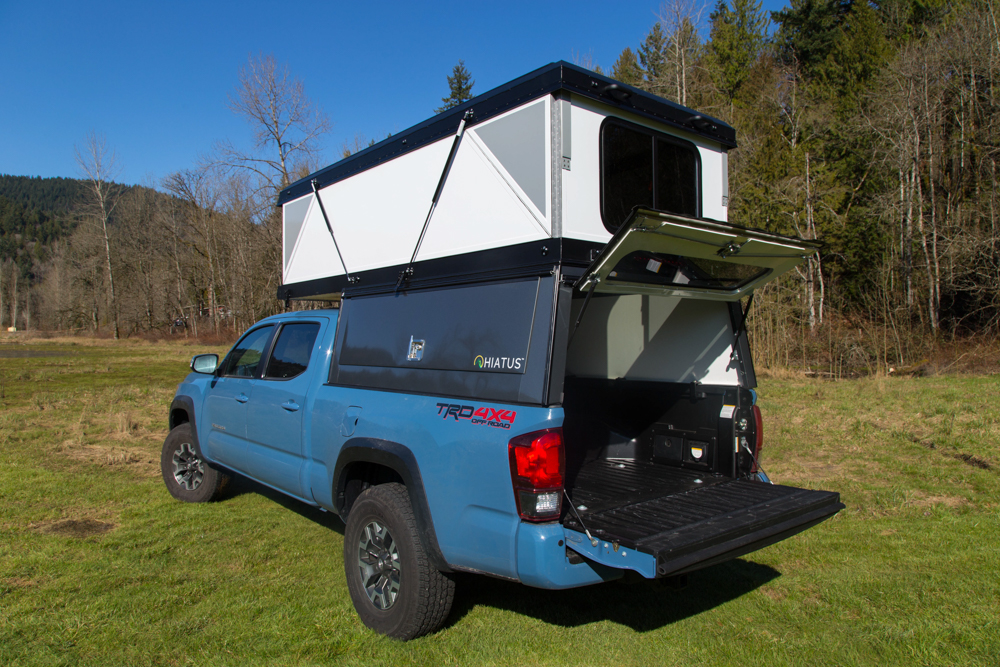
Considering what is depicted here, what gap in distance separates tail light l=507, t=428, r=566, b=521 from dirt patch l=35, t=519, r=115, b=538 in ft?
13.4

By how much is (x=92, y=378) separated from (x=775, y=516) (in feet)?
62.5

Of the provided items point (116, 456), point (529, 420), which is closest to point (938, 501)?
point (529, 420)

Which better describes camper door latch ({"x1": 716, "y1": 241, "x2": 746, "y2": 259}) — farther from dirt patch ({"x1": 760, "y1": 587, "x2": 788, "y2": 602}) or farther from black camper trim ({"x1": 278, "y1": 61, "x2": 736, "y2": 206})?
dirt patch ({"x1": 760, "y1": 587, "x2": 788, "y2": 602})

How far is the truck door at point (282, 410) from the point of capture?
4.32 meters

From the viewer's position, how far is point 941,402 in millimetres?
10266

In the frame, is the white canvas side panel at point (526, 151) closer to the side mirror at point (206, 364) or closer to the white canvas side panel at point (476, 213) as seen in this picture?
the white canvas side panel at point (476, 213)

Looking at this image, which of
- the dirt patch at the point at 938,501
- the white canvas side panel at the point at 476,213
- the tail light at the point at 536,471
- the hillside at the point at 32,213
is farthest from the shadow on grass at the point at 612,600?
the hillside at the point at 32,213

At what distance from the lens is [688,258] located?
353cm

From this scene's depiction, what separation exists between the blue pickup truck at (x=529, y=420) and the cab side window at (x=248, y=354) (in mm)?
29

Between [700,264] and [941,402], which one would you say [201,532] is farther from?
[941,402]

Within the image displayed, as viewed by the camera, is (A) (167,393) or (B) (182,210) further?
(B) (182,210)

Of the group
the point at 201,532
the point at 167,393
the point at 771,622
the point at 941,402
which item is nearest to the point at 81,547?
the point at 201,532

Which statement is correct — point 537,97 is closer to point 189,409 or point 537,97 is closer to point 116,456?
point 189,409

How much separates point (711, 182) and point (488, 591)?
3.04m
